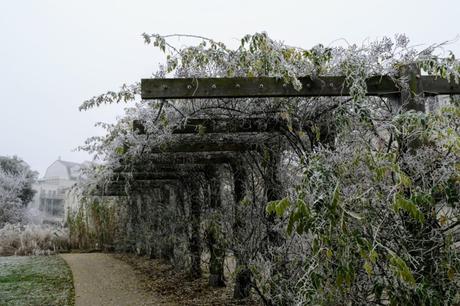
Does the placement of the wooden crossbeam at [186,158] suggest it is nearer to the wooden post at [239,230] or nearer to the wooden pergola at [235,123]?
the wooden pergola at [235,123]

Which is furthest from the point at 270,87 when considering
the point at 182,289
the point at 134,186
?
the point at 134,186

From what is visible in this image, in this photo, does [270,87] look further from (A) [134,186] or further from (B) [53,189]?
(B) [53,189]

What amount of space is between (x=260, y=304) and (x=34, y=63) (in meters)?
17.2

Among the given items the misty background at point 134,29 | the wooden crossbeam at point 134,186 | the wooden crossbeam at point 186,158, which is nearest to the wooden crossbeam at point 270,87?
the misty background at point 134,29

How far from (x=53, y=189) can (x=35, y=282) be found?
2743 centimetres

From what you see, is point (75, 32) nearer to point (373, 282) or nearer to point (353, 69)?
point (353, 69)

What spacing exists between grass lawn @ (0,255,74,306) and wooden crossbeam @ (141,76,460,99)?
4630mm

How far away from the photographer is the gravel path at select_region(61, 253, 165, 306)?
645cm

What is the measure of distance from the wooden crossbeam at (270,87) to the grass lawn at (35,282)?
463 cm

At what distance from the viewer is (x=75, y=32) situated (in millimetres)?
10977

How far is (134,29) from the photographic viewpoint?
4391mm

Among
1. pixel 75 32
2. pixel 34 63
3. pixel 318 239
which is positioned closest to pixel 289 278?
pixel 318 239

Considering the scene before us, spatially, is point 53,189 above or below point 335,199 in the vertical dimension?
below

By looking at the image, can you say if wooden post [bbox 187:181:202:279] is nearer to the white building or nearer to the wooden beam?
the wooden beam
